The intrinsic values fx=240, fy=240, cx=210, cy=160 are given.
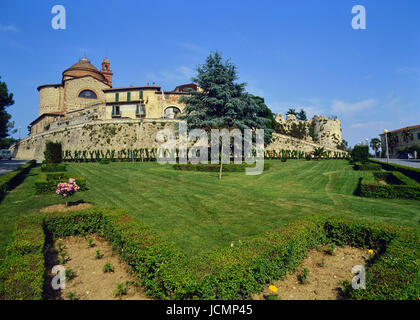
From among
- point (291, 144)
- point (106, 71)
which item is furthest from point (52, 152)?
point (106, 71)

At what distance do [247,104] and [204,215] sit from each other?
20.3 meters

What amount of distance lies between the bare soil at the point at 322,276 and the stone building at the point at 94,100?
40.3 m

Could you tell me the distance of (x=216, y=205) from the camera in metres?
10.9

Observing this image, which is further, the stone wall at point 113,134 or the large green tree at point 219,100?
the stone wall at point 113,134

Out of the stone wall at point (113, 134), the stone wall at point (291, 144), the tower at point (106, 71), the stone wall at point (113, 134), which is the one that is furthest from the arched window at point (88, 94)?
the stone wall at point (291, 144)

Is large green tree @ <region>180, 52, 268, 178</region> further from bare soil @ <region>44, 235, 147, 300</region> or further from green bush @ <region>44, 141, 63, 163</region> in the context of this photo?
bare soil @ <region>44, 235, 147, 300</region>

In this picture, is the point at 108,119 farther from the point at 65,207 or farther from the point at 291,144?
the point at 65,207

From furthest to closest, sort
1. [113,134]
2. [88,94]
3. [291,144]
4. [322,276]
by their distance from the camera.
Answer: [88,94]
[291,144]
[113,134]
[322,276]

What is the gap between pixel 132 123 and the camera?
138 ft

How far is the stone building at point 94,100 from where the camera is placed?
50.8m

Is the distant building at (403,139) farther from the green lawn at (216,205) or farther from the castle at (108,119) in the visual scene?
the green lawn at (216,205)

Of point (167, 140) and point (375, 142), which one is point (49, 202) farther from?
point (375, 142)

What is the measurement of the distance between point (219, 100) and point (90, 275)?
2329 centimetres
